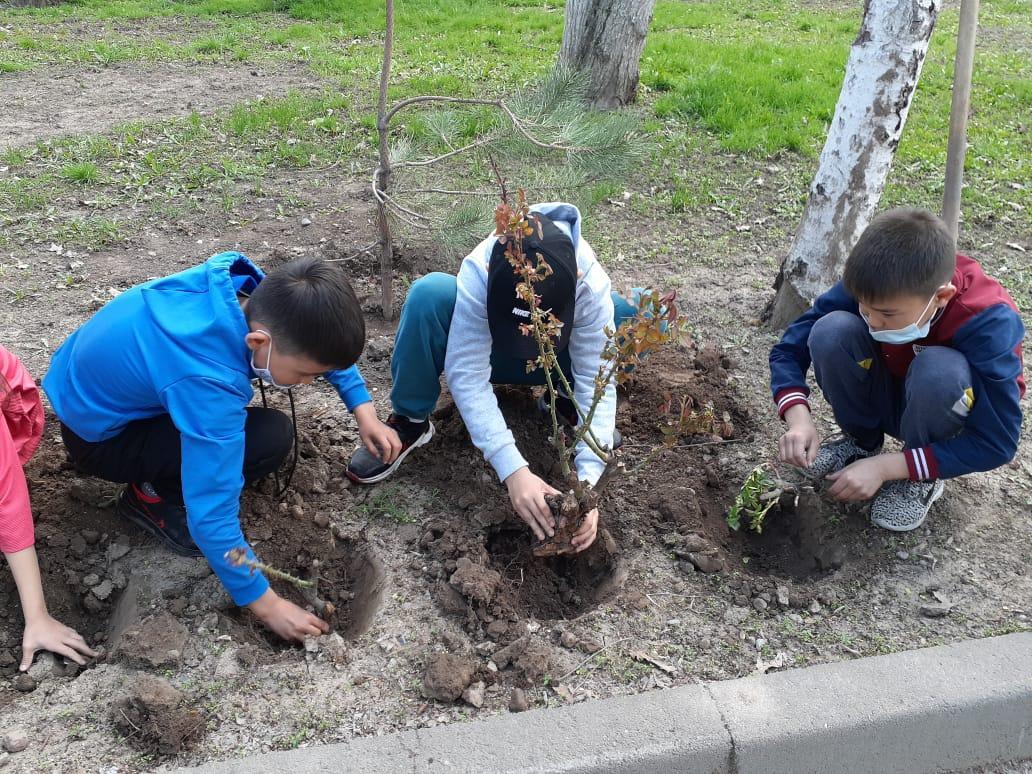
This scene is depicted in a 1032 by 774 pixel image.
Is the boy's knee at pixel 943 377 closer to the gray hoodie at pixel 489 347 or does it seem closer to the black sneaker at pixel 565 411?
the gray hoodie at pixel 489 347

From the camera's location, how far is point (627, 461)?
305 centimetres

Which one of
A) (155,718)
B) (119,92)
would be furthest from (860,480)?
(119,92)

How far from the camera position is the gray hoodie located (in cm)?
260

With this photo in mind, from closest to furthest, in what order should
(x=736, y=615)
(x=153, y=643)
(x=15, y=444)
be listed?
1. (x=153, y=643)
2. (x=736, y=615)
3. (x=15, y=444)

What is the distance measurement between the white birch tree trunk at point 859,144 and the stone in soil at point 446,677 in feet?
7.40

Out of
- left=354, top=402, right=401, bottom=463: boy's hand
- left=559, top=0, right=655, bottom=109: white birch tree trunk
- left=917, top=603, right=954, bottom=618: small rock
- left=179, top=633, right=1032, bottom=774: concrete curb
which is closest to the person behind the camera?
left=179, top=633, right=1032, bottom=774: concrete curb

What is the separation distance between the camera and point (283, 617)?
2.37m

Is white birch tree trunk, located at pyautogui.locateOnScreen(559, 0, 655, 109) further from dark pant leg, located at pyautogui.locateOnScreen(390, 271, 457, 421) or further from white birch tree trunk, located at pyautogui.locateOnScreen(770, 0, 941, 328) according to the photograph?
dark pant leg, located at pyautogui.locateOnScreen(390, 271, 457, 421)

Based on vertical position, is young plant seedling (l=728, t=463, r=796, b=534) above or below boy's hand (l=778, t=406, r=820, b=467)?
below

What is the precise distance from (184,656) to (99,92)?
5.81 meters

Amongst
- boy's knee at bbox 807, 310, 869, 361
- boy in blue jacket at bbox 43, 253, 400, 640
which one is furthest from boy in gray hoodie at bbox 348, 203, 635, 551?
boy's knee at bbox 807, 310, 869, 361

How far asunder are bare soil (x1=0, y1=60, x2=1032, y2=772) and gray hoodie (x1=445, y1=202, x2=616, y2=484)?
0.85ft

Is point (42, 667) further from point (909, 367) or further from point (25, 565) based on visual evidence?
point (909, 367)

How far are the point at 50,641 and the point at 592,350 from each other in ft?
5.76
